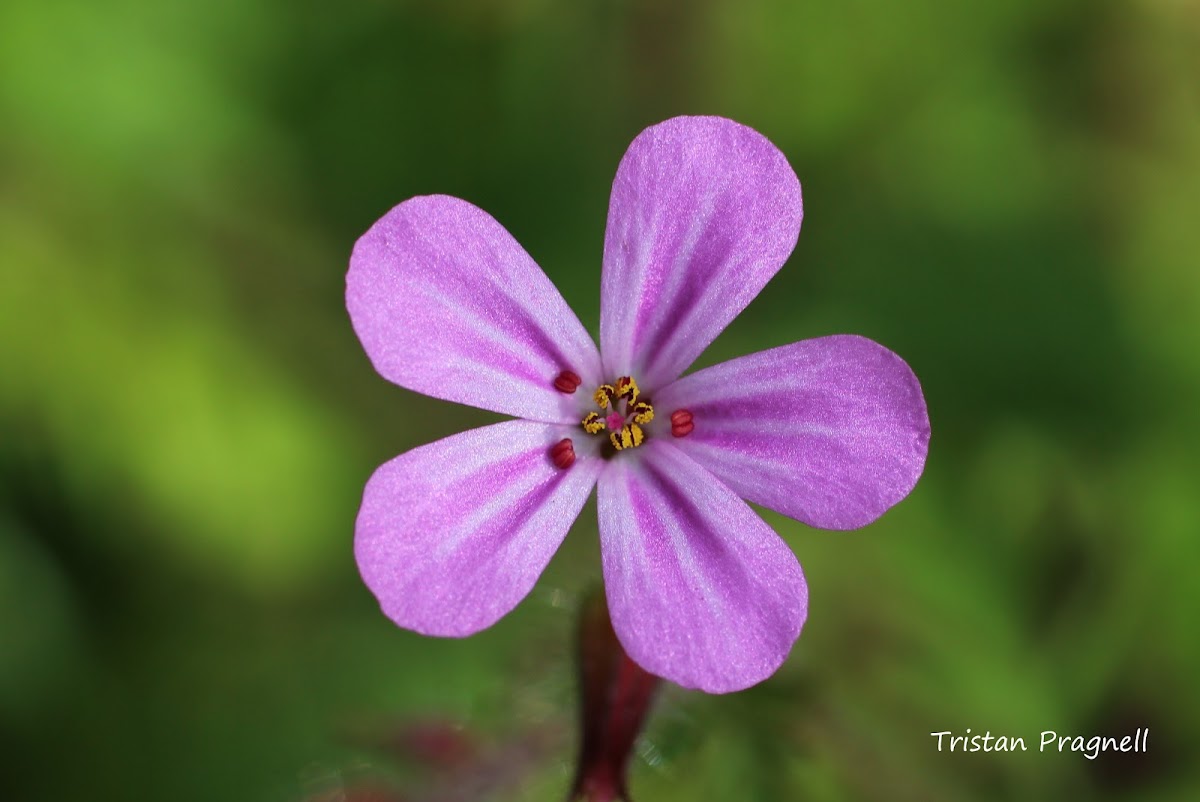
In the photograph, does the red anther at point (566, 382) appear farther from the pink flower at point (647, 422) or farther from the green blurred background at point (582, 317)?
the green blurred background at point (582, 317)

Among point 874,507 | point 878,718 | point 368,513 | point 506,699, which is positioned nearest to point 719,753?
point 506,699

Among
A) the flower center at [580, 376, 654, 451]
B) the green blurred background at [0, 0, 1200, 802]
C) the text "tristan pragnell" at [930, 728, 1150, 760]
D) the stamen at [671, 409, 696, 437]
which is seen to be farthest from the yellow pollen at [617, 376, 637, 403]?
the text "tristan pragnell" at [930, 728, 1150, 760]

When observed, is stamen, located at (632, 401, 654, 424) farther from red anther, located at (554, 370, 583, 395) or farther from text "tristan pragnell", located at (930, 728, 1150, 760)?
text "tristan pragnell", located at (930, 728, 1150, 760)

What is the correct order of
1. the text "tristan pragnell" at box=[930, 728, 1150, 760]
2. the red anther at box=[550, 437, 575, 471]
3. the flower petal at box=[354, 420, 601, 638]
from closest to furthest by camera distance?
the flower petal at box=[354, 420, 601, 638] → the red anther at box=[550, 437, 575, 471] → the text "tristan pragnell" at box=[930, 728, 1150, 760]

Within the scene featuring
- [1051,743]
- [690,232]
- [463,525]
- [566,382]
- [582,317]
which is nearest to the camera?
[463,525]

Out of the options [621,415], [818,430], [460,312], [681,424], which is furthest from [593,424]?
[818,430]

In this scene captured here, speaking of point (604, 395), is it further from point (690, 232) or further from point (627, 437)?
point (690, 232)

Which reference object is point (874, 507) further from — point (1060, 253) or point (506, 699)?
point (1060, 253)
